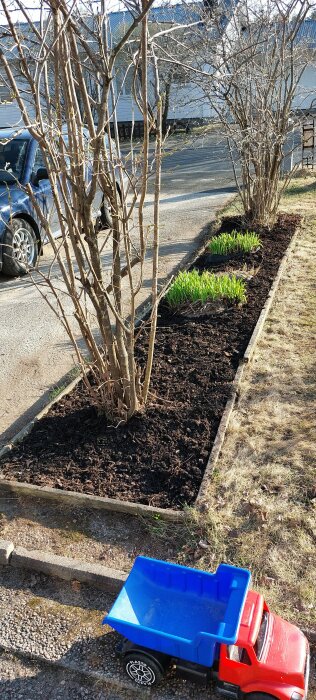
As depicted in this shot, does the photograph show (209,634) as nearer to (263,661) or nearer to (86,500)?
(263,661)

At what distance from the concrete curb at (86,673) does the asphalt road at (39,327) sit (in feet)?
5.90

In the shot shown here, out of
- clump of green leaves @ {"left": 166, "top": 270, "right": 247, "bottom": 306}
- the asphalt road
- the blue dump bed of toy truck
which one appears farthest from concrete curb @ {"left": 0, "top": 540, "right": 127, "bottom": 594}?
clump of green leaves @ {"left": 166, "top": 270, "right": 247, "bottom": 306}

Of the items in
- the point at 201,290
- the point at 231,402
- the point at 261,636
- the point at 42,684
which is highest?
the point at 201,290

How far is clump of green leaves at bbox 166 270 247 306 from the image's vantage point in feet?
17.0

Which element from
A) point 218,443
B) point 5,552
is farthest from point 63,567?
point 218,443

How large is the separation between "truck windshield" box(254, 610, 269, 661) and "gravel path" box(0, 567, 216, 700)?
302 millimetres

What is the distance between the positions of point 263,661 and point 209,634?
247 millimetres

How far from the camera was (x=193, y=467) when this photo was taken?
327 cm

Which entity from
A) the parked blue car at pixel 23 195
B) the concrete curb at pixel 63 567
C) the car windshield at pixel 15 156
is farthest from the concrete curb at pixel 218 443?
the car windshield at pixel 15 156

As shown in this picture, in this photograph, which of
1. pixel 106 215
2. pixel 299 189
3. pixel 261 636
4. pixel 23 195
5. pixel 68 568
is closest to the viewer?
pixel 261 636

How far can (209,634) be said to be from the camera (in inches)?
77.1

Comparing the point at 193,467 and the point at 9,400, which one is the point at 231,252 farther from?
the point at 193,467

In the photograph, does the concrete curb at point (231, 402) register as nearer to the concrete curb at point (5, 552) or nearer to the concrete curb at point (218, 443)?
the concrete curb at point (218, 443)

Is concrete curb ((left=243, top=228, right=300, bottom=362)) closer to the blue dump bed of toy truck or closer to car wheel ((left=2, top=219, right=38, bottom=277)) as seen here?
the blue dump bed of toy truck
